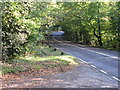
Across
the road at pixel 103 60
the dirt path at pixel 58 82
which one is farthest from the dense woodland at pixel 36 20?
the road at pixel 103 60

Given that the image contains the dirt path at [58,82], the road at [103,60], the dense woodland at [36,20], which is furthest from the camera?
the dense woodland at [36,20]

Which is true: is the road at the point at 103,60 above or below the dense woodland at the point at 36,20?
below

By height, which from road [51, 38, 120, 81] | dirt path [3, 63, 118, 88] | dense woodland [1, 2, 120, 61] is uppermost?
dense woodland [1, 2, 120, 61]

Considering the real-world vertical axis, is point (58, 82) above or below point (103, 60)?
above

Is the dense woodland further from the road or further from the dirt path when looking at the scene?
the road

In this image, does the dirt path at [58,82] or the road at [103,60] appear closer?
the dirt path at [58,82]

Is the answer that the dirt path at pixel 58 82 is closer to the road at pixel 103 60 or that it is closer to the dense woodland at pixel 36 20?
the road at pixel 103 60

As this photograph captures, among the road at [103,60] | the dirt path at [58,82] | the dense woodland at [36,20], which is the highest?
the dense woodland at [36,20]

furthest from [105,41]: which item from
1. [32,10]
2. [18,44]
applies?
[18,44]

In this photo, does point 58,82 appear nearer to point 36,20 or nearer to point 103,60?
point 36,20

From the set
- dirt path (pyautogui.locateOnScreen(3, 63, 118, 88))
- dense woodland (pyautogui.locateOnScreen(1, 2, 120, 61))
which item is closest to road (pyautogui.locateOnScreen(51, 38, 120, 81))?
dirt path (pyautogui.locateOnScreen(3, 63, 118, 88))

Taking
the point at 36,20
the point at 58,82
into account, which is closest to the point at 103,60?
the point at 36,20

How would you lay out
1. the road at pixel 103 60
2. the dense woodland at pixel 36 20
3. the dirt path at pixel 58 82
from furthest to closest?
the dense woodland at pixel 36 20 → the road at pixel 103 60 → the dirt path at pixel 58 82

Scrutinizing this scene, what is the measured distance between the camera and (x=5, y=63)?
12.8 m
